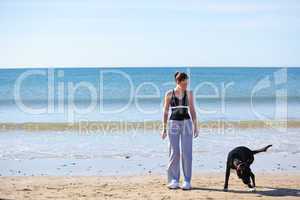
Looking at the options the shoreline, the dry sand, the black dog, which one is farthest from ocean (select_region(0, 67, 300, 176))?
the black dog

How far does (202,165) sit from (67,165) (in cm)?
260

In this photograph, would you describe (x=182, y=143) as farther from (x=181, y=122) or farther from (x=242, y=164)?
(x=242, y=164)

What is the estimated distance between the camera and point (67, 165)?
35.3 ft

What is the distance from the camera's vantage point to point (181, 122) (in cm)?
794

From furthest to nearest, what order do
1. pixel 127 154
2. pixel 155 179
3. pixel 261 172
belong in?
pixel 127 154
pixel 261 172
pixel 155 179

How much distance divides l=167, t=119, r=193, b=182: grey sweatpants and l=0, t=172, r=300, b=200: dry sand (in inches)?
13.7

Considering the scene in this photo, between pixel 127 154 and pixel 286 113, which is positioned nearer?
pixel 127 154

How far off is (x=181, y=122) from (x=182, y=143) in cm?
31

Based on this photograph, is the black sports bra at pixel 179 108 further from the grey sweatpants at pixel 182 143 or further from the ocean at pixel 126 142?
the ocean at pixel 126 142

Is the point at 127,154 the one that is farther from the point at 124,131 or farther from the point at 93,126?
the point at 93,126

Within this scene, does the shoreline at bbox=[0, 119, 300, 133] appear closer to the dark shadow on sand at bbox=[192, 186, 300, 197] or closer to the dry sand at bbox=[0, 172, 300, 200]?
the dry sand at bbox=[0, 172, 300, 200]

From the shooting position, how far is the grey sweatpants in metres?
7.93

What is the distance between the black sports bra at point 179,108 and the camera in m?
7.91

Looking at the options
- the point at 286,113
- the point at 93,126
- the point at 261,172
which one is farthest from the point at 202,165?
the point at 286,113
